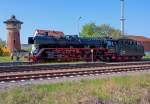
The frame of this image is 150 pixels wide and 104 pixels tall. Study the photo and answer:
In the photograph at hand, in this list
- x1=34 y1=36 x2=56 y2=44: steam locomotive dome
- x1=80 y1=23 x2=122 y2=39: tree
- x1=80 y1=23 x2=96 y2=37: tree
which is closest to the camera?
x1=34 y1=36 x2=56 y2=44: steam locomotive dome

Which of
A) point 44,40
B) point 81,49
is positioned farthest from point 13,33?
point 44,40

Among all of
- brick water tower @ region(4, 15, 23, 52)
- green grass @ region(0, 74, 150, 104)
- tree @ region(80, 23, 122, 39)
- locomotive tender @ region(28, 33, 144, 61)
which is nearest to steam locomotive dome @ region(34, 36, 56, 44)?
locomotive tender @ region(28, 33, 144, 61)

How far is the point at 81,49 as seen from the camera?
136ft

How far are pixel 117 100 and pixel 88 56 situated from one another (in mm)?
28167

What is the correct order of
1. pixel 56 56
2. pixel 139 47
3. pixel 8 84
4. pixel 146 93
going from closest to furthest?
1. pixel 146 93
2. pixel 8 84
3. pixel 56 56
4. pixel 139 47

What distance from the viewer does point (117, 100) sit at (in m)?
14.2

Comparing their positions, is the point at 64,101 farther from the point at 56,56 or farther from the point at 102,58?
the point at 102,58

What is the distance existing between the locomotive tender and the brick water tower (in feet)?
118

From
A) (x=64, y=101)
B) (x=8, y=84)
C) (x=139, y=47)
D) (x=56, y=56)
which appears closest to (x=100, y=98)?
(x=64, y=101)

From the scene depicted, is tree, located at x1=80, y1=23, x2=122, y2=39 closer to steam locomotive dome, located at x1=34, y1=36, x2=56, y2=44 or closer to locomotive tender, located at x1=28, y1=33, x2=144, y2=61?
locomotive tender, located at x1=28, y1=33, x2=144, y2=61

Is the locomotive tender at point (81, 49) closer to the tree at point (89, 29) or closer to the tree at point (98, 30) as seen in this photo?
the tree at point (98, 30)

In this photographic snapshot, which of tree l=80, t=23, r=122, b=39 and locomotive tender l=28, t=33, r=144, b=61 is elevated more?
tree l=80, t=23, r=122, b=39

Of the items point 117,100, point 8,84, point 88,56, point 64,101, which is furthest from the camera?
point 88,56

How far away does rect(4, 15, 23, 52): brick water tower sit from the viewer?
7775 cm
